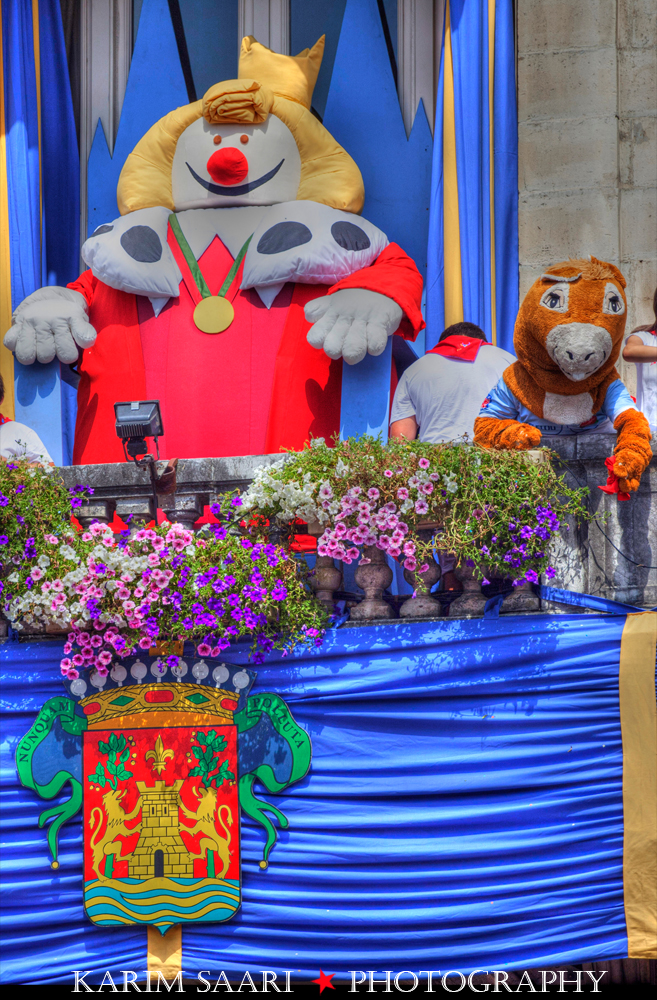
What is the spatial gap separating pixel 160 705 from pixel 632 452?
2.10 metres

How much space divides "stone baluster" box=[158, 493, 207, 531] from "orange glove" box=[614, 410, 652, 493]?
1.75 meters

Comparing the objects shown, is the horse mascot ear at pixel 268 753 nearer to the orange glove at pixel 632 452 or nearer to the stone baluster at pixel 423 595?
the stone baluster at pixel 423 595

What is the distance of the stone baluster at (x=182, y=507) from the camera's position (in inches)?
175

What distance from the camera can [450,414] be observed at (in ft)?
17.0

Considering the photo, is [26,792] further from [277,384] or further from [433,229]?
[433,229]

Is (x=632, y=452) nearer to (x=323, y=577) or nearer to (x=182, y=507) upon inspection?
(x=323, y=577)

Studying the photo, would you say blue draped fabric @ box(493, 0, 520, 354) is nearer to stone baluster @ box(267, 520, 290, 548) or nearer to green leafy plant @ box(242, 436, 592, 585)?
green leafy plant @ box(242, 436, 592, 585)

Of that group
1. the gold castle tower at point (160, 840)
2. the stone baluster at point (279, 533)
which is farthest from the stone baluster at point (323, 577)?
the gold castle tower at point (160, 840)

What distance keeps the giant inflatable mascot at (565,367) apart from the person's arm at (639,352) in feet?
2.49

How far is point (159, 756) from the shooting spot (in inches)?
160

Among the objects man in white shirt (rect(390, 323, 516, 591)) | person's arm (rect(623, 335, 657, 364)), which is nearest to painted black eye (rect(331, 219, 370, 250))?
man in white shirt (rect(390, 323, 516, 591))

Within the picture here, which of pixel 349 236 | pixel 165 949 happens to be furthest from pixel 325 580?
pixel 349 236

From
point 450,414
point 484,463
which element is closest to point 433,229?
point 450,414

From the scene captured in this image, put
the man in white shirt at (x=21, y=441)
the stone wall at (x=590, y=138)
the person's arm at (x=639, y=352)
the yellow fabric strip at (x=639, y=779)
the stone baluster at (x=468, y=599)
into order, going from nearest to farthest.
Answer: the yellow fabric strip at (x=639, y=779) → the stone baluster at (x=468, y=599) → the man in white shirt at (x=21, y=441) → the person's arm at (x=639, y=352) → the stone wall at (x=590, y=138)
